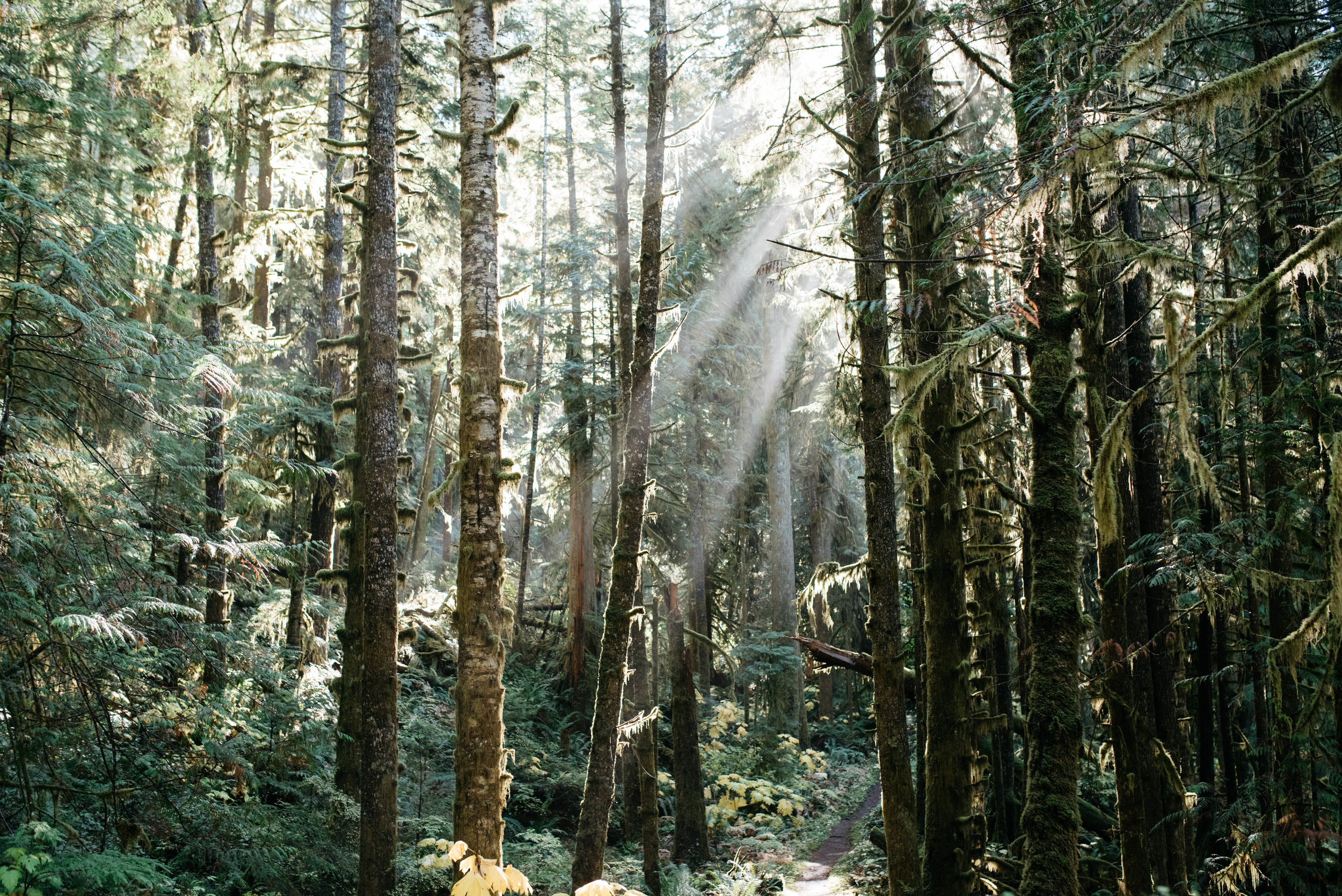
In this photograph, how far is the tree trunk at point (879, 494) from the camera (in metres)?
7.08

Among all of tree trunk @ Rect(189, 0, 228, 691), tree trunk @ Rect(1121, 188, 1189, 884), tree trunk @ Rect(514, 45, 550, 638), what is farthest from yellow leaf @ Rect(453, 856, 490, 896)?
tree trunk @ Rect(514, 45, 550, 638)

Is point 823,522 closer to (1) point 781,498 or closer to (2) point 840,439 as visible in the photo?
(1) point 781,498

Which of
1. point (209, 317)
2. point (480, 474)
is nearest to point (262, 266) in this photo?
point (209, 317)

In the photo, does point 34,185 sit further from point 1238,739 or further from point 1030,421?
point 1238,739

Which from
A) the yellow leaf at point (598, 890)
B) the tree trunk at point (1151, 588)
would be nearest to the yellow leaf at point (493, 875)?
the yellow leaf at point (598, 890)

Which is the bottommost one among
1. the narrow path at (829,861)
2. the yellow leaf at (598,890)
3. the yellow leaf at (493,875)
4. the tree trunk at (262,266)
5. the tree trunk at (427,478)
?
the narrow path at (829,861)

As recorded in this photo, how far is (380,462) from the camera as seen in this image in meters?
8.68

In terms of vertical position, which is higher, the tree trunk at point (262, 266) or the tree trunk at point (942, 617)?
the tree trunk at point (262, 266)

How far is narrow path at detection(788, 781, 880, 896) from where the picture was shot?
10234 mm

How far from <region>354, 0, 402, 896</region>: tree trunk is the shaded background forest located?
0.15 meters

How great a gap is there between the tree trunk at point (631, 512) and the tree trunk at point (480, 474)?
4.95 ft

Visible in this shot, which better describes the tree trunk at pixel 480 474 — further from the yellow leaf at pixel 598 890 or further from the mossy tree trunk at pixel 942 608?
the mossy tree trunk at pixel 942 608

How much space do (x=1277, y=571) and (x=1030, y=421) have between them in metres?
3.55

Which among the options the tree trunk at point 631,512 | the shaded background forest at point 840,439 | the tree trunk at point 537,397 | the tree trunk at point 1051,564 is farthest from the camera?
the tree trunk at point 537,397
